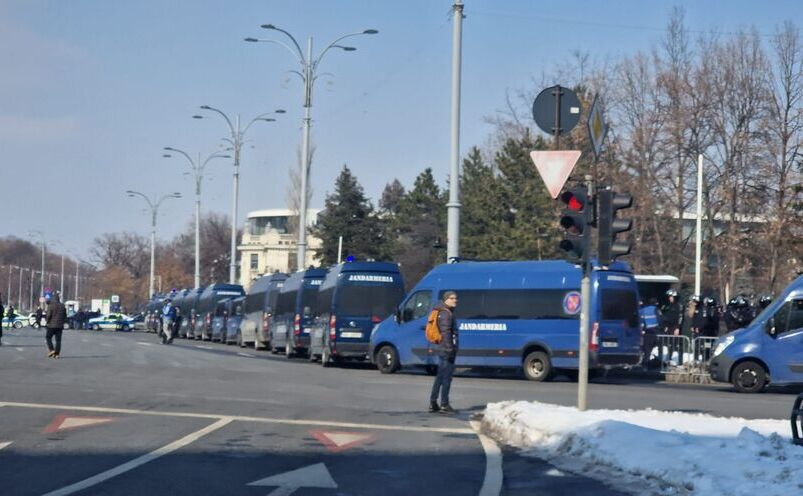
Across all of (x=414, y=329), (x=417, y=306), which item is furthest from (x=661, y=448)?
(x=417, y=306)

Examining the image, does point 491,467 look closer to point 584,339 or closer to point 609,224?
point 584,339

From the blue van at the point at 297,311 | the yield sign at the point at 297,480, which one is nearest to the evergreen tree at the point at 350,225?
the blue van at the point at 297,311

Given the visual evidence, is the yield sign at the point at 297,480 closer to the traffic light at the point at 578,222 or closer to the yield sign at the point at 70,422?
the yield sign at the point at 70,422

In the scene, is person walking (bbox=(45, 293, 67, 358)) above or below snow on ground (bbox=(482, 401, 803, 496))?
above

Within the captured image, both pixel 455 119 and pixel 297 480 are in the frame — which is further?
pixel 455 119

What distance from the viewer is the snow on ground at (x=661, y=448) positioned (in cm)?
1036

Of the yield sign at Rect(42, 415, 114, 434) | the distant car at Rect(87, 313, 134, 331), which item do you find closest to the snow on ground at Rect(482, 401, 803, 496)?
the yield sign at Rect(42, 415, 114, 434)

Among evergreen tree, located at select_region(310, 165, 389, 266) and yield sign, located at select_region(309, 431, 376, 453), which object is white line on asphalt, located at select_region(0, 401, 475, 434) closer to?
yield sign, located at select_region(309, 431, 376, 453)

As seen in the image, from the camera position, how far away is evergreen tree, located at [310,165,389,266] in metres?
95.7

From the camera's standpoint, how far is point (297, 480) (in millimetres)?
11398

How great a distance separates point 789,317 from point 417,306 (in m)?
8.31

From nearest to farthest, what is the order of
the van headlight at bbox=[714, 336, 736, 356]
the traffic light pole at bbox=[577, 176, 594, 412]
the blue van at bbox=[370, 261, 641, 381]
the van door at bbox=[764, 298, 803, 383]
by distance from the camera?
1. the traffic light pole at bbox=[577, 176, 594, 412]
2. the van door at bbox=[764, 298, 803, 383]
3. the van headlight at bbox=[714, 336, 736, 356]
4. the blue van at bbox=[370, 261, 641, 381]

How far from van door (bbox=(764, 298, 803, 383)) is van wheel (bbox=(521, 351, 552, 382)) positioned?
4630 millimetres

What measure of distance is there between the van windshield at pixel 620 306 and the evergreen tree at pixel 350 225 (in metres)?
67.7
